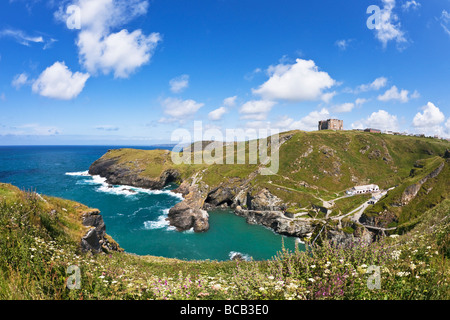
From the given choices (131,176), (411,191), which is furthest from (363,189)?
(131,176)

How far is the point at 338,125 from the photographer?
193625 millimetres

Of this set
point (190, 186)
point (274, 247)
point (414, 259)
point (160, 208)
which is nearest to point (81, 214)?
point (414, 259)

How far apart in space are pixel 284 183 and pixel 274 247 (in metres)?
45.5

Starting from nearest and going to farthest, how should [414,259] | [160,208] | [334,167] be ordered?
[414,259]
[160,208]
[334,167]

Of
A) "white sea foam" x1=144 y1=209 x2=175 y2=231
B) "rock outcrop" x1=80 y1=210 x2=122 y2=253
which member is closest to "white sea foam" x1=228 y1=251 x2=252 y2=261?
"white sea foam" x1=144 y1=209 x2=175 y2=231

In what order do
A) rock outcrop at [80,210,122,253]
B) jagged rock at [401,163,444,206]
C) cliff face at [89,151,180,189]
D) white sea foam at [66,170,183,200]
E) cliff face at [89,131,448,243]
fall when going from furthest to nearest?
cliff face at [89,151,180,189]
white sea foam at [66,170,183,200]
cliff face at [89,131,448,243]
jagged rock at [401,163,444,206]
rock outcrop at [80,210,122,253]

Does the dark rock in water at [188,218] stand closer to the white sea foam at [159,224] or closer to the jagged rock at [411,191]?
the white sea foam at [159,224]

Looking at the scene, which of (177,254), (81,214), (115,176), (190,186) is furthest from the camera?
(115,176)

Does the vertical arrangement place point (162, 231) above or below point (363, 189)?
below

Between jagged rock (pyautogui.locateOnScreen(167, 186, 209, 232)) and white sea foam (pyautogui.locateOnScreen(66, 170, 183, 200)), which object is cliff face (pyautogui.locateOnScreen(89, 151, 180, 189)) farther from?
jagged rock (pyautogui.locateOnScreen(167, 186, 209, 232))

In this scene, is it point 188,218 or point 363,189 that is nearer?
point 188,218

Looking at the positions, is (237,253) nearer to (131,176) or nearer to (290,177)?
(290,177)

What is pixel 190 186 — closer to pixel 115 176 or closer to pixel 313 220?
pixel 115 176

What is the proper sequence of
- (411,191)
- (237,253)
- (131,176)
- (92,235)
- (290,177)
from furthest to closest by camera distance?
(131,176) → (290,177) → (411,191) → (237,253) → (92,235)
